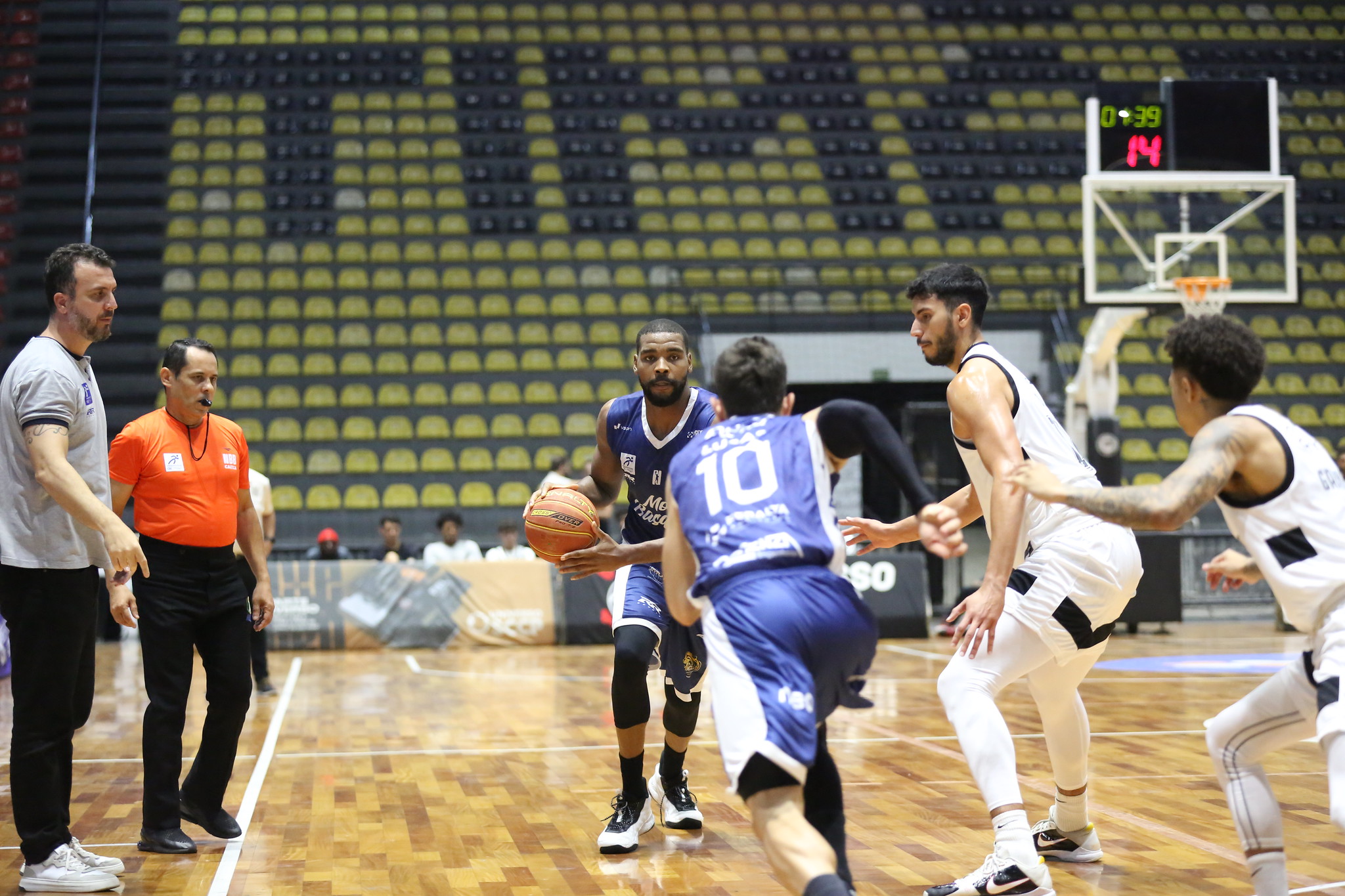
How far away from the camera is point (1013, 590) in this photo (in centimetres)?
398

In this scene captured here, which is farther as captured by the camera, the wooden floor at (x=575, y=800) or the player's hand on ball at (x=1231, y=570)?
the wooden floor at (x=575, y=800)

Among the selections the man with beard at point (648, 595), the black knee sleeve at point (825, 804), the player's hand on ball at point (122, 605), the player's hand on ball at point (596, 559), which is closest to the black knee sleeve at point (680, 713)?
the man with beard at point (648, 595)

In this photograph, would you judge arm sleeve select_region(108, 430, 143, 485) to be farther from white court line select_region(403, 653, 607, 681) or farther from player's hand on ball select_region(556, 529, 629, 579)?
white court line select_region(403, 653, 607, 681)

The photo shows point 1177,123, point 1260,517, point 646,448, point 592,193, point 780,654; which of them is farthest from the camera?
point 592,193

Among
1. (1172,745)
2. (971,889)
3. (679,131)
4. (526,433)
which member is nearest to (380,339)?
(526,433)

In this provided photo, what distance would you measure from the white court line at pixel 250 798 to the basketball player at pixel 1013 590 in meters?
2.34

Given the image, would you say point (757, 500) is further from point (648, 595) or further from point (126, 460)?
point (126, 460)

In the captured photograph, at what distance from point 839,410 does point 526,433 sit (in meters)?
13.9

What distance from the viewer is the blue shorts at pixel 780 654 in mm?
2863

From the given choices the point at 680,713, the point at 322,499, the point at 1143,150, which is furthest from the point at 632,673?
the point at 322,499

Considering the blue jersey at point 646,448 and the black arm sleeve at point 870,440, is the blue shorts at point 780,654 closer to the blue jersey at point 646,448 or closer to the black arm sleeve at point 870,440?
the black arm sleeve at point 870,440

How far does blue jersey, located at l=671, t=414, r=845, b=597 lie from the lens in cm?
304

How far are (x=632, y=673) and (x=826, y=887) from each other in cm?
209

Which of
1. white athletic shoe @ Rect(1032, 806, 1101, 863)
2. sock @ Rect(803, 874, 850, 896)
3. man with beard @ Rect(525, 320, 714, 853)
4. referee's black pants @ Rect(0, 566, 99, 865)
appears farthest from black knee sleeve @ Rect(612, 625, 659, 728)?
sock @ Rect(803, 874, 850, 896)
